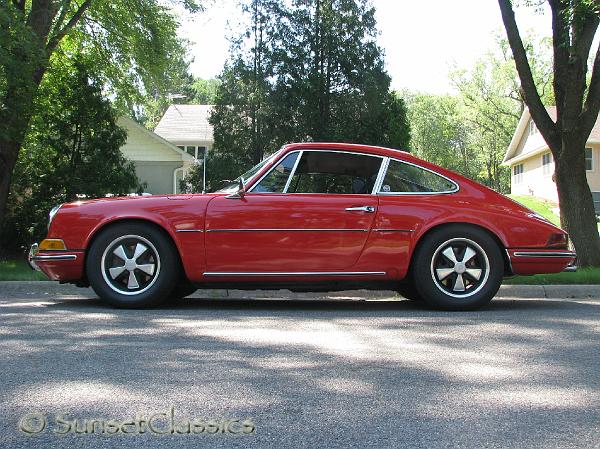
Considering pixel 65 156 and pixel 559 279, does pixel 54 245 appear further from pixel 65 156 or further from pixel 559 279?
pixel 65 156

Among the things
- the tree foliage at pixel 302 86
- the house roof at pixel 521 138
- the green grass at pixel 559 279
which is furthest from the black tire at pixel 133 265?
the house roof at pixel 521 138

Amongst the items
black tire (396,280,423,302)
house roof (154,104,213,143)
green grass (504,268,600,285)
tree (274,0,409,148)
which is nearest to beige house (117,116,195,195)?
house roof (154,104,213,143)

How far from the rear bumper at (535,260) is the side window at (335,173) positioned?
1.54m

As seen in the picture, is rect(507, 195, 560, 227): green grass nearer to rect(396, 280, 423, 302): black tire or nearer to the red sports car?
rect(396, 280, 423, 302): black tire

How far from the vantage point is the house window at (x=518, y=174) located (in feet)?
148

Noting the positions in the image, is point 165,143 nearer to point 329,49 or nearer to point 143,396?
point 329,49

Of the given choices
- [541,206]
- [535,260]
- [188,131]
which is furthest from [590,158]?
[535,260]

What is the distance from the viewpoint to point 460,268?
620cm

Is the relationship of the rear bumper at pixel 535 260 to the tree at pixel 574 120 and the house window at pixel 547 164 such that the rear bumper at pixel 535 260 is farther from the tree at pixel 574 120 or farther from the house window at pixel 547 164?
the house window at pixel 547 164

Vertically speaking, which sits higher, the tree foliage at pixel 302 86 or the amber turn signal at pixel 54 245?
the tree foliage at pixel 302 86

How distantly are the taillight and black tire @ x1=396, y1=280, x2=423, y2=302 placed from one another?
4.46 ft

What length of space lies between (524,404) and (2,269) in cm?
906

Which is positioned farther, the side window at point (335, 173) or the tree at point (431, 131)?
the tree at point (431, 131)

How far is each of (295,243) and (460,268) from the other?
1.60 metres
